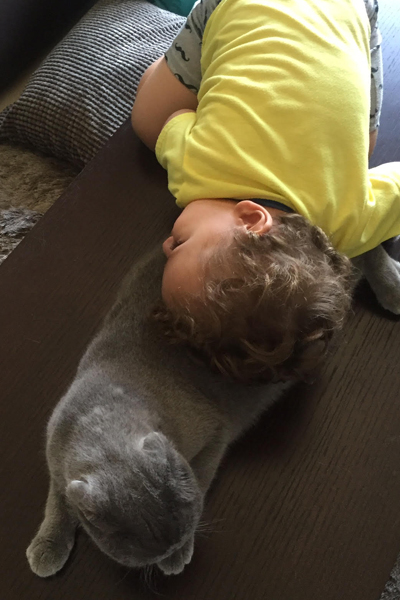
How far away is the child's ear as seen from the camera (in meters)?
0.62

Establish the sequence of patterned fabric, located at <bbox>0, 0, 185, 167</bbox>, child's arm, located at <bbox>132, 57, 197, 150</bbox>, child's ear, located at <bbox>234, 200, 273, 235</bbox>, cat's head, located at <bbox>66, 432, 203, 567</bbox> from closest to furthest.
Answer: cat's head, located at <bbox>66, 432, 203, 567</bbox>, child's ear, located at <bbox>234, 200, 273, 235</bbox>, child's arm, located at <bbox>132, 57, 197, 150</bbox>, patterned fabric, located at <bbox>0, 0, 185, 167</bbox>

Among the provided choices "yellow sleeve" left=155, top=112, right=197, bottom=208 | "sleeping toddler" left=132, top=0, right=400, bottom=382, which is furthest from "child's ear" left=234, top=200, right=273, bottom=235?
"yellow sleeve" left=155, top=112, right=197, bottom=208

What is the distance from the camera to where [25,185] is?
1145 millimetres

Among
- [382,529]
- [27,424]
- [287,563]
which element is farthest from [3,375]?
[382,529]

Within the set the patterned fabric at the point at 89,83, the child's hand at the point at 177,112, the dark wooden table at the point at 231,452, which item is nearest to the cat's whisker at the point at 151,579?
the dark wooden table at the point at 231,452

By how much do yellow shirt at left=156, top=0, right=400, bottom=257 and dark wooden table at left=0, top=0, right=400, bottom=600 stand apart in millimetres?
184

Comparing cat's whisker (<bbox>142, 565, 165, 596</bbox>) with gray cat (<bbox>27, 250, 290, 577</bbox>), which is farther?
cat's whisker (<bbox>142, 565, 165, 596</bbox>)

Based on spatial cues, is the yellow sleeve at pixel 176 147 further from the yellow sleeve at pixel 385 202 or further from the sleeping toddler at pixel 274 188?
the yellow sleeve at pixel 385 202

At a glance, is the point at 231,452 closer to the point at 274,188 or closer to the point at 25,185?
the point at 274,188

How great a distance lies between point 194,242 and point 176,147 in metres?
0.19

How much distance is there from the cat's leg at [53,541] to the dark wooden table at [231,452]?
0.02 metres

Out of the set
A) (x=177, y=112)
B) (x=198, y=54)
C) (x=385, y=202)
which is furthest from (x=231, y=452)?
(x=198, y=54)

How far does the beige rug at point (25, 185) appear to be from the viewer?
3.61 feet

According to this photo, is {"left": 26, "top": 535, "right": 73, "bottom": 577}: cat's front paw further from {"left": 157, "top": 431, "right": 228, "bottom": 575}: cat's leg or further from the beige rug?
the beige rug
